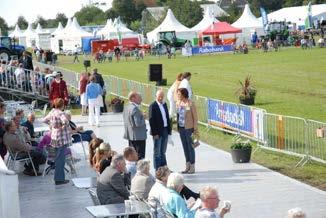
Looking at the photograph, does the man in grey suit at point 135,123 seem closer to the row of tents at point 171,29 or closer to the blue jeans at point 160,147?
the blue jeans at point 160,147

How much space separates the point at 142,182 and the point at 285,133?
7.31 metres

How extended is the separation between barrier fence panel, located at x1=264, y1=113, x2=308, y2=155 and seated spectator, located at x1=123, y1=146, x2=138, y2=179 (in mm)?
5327

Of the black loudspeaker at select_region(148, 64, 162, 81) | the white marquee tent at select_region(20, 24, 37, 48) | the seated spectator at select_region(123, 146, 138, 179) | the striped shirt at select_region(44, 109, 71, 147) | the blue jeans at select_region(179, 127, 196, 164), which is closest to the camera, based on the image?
the seated spectator at select_region(123, 146, 138, 179)

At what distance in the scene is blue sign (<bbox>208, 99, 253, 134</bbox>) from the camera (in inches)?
731

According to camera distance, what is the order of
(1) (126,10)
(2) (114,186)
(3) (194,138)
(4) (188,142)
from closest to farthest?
(2) (114,186) → (4) (188,142) → (3) (194,138) → (1) (126,10)

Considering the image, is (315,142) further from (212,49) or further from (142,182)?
(212,49)

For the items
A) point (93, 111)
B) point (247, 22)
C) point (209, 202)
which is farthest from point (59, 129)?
point (247, 22)

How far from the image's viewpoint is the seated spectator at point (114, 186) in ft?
34.4

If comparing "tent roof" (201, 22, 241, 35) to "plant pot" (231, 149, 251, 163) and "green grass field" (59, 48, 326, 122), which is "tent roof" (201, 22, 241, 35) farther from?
"plant pot" (231, 149, 251, 163)

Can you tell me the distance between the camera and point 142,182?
34.6 feet

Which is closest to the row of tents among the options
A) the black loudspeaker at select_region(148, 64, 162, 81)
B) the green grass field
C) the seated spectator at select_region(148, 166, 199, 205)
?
the green grass field

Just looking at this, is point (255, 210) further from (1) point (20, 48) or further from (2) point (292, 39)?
(2) point (292, 39)

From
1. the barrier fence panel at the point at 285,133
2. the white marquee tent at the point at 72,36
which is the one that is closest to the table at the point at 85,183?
the barrier fence panel at the point at 285,133

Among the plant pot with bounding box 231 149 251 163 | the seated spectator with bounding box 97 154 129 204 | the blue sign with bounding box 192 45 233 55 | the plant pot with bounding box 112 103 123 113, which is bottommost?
the blue sign with bounding box 192 45 233 55
